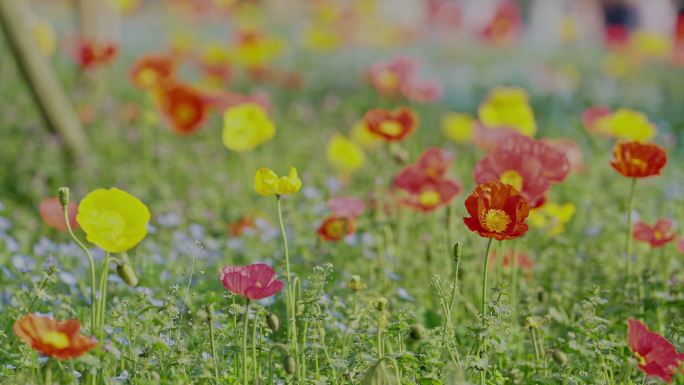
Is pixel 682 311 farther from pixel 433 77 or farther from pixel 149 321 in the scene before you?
pixel 433 77

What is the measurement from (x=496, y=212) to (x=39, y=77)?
3.22 meters

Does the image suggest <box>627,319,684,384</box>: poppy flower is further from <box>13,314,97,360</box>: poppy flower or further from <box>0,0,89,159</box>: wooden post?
<box>0,0,89,159</box>: wooden post

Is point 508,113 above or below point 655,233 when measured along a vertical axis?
above

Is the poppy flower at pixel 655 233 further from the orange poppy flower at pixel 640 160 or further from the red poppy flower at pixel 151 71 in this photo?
the red poppy flower at pixel 151 71

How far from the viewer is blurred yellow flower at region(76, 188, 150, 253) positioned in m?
2.12

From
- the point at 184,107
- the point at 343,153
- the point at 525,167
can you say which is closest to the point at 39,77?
the point at 184,107

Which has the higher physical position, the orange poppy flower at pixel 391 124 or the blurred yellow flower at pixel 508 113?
the blurred yellow flower at pixel 508 113

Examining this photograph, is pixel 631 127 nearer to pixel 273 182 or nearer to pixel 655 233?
pixel 655 233

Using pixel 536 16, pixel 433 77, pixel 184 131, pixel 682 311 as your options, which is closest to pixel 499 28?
pixel 433 77

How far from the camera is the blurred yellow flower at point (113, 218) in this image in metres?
2.12

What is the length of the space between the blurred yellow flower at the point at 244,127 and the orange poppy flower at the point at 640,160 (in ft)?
5.31

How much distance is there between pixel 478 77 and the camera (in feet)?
30.3

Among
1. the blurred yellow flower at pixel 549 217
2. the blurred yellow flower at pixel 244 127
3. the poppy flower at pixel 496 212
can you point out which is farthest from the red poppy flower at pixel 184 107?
the poppy flower at pixel 496 212

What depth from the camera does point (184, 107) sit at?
427 cm
